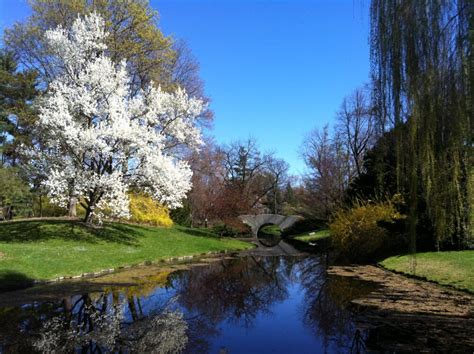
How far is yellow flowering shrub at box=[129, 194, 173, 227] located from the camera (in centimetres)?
3042

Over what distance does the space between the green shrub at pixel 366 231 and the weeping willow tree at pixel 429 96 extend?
43.0ft

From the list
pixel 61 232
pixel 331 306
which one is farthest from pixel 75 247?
pixel 331 306

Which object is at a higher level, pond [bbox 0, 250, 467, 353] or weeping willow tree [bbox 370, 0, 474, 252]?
weeping willow tree [bbox 370, 0, 474, 252]

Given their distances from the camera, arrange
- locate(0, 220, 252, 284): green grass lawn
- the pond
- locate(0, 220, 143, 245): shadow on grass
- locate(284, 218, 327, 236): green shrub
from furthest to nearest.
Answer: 1. locate(284, 218, 327, 236): green shrub
2. locate(0, 220, 143, 245): shadow on grass
3. locate(0, 220, 252, 284): green grass lawn
4. the pond

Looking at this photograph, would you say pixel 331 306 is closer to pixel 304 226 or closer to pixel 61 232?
pixel 61 232

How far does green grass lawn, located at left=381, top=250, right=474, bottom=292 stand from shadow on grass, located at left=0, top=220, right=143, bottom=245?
14.5 metres

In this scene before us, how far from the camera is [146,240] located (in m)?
25.5

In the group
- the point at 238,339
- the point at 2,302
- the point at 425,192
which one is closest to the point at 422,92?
the point at 425,192

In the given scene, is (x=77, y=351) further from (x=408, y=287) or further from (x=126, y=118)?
(x=126, y=118)

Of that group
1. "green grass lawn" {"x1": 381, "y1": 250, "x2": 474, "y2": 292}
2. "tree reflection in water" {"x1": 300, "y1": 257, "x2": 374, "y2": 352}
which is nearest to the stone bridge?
"tree reflection in water" {"x1": 300, "y1": 257, "x2": 374, "y2": 352}

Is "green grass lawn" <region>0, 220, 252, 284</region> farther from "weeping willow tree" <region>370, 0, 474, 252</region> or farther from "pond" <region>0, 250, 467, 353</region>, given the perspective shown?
"weeping willow tree" <region>370, 0, 474, 252</region>

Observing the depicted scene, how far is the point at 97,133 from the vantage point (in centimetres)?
1994

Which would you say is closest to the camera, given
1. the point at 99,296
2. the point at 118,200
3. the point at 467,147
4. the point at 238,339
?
the point at 467,147

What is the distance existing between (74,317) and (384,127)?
8.46 m
